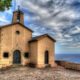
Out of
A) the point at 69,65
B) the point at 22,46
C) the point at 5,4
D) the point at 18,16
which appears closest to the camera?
the point at 5,4

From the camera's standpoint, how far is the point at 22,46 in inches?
1240

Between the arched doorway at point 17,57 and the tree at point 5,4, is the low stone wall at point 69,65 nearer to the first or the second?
the arched doorway at point 17,57

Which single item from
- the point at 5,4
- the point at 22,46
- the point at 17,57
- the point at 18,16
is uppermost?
the point at 18,16

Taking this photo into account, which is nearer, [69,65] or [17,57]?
[69,65]

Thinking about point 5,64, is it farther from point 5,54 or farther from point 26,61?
point 26,61

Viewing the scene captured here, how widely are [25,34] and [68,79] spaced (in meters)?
14.3

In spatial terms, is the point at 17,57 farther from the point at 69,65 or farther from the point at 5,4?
the point at 5,4

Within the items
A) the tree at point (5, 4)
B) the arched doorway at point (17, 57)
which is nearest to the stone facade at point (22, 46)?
the arched doorway at point (17, 57)

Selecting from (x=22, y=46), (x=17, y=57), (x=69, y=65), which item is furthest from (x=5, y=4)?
(x=69, y=65)

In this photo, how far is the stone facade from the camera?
2989cm

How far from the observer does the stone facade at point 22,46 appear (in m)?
29.9

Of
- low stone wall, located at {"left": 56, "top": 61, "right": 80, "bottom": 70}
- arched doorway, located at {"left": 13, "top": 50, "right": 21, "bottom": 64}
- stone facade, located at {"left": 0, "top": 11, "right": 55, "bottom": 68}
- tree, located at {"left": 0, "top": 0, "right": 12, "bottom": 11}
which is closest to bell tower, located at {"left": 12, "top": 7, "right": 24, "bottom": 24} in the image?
stone facade, located at {"left": 0, "top": 11, "right": 55, "bottom": 68}

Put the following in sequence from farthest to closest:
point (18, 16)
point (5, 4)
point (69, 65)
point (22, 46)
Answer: point (18, 16) < point (22, 46) < point (69, 65) < point (5, 4)

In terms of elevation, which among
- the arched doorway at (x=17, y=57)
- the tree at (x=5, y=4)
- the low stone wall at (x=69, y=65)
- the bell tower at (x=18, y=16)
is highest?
the bell tower at (x=18, y=16)
